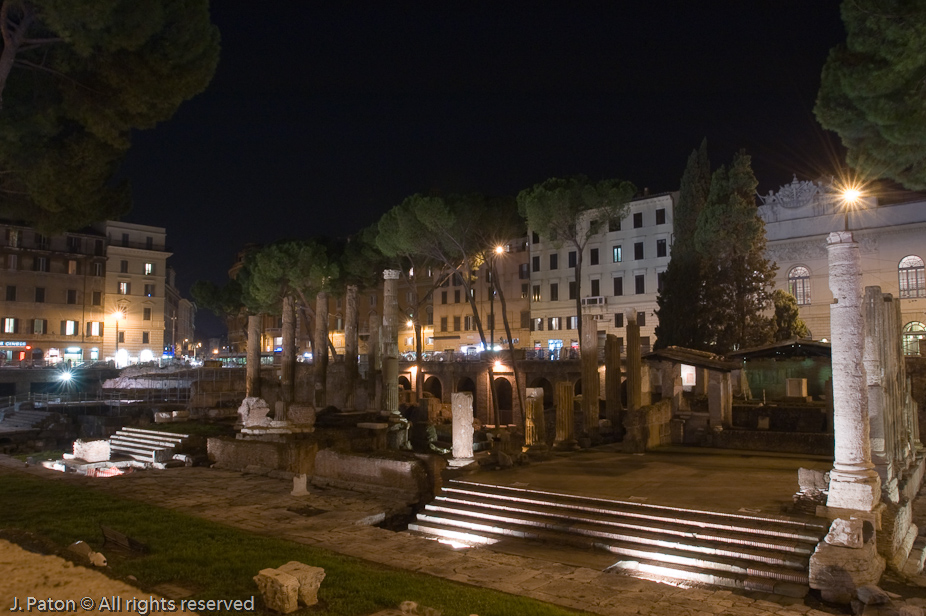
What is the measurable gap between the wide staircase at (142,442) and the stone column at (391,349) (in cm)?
785

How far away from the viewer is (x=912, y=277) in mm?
32844

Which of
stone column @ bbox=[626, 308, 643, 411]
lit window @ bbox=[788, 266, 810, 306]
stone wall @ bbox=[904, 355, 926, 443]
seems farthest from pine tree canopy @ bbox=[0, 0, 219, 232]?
lit window @ bbox=[788, 266, 810, 306]

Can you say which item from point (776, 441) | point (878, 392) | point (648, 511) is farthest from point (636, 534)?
point (776, 441)

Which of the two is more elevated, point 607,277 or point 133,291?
point 133,291

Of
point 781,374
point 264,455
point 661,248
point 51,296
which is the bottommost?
point 264,455

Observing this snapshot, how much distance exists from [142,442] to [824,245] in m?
34.1

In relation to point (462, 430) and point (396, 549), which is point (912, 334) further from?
point (396, 549)

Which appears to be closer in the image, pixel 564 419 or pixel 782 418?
pixel 564 419

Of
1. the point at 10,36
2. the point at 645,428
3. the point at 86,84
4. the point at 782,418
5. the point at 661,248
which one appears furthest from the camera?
the point at 661,248

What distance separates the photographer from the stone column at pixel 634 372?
19312 mm

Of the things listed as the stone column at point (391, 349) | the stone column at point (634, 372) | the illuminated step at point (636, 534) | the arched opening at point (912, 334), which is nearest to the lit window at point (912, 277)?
the arched opening at point (912, 334)

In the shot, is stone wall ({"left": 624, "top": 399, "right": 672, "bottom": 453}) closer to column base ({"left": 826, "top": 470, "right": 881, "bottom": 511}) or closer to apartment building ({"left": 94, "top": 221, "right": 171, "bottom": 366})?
column base ({"left": 826, "top": 470, "right": 881, "bottom": 511})

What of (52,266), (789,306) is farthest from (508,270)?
(52,266)

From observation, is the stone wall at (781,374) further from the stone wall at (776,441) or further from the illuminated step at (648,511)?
the illuminated step at (648,511)
